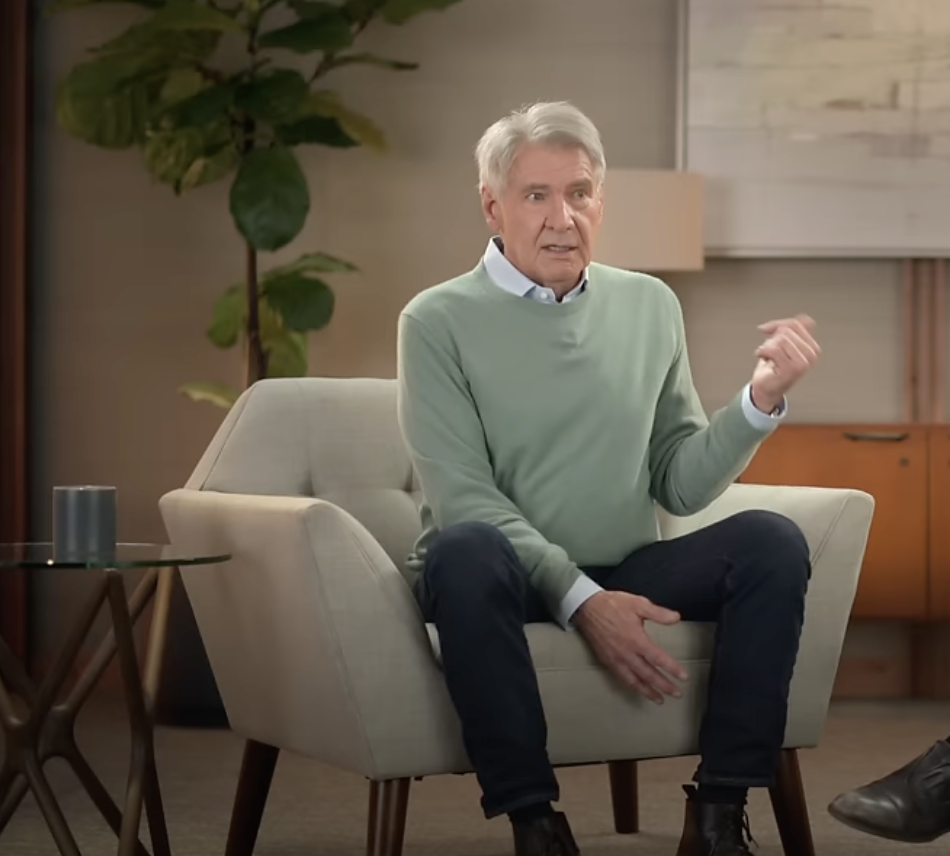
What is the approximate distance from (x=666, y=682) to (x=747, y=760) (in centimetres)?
15

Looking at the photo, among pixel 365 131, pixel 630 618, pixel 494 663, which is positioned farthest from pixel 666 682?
pixel 365 131

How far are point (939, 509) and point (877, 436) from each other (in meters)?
0.25

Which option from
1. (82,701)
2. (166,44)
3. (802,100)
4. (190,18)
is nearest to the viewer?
(82,701)

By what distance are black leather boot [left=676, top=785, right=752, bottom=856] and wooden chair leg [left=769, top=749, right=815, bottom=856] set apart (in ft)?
0.80

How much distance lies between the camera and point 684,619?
2541mm

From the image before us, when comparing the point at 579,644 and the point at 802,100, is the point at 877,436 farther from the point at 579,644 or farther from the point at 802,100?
the point at 579,644

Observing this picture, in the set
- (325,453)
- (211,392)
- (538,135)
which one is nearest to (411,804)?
(325,453)

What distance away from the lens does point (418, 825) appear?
316 centimetres

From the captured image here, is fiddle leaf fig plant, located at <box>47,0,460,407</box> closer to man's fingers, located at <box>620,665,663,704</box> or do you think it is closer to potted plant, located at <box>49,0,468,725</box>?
potted plant, located at <box>49,0,468,725</box>

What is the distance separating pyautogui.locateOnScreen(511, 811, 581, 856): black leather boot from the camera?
2256 mm

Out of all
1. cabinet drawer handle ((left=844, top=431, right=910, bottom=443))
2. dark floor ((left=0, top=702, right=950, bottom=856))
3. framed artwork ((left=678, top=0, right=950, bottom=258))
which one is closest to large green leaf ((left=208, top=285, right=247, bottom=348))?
dark floor ((left=0, top=702, right=950, bottom=856))

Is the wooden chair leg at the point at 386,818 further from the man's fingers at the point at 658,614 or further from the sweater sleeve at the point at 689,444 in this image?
the sweater sleeve at the point at 689,444

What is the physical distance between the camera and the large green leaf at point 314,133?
14.6 feet

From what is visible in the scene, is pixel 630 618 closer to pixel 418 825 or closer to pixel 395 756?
pixel 395 756
